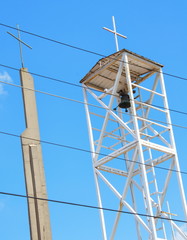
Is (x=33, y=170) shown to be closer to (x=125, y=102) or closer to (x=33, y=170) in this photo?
(x=33, y=170)

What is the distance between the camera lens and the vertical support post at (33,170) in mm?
10867

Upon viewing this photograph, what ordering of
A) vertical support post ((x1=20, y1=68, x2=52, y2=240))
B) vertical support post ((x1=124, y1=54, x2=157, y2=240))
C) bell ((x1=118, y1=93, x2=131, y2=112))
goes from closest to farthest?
vertical support post ((x1=20, y1=68, x2=52, y2=240)) < vertical support post ((x1=124, y1=54, x2=157, y2=240)) < bell ((x1=118, y1=93, x2=131, y2=112))

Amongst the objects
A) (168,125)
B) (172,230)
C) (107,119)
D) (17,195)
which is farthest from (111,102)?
(17,195)

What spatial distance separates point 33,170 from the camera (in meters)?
11.3

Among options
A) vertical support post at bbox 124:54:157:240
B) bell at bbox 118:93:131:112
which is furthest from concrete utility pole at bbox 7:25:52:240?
bell at bbox 118:93:131:112

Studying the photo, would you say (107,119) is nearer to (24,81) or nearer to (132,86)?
(132,86)

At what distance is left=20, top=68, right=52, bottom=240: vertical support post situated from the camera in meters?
10.9

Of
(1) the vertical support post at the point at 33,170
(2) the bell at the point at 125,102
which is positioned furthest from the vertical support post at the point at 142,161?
(1) the vertical support post at the point at 33,170

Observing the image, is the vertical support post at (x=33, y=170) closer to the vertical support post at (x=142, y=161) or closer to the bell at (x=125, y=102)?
the vertical support post at (x=142, y=161)

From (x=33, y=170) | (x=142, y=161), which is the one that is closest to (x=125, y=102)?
(x=142, y=161)

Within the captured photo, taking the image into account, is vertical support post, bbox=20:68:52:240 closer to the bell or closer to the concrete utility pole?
the concrete utility pole

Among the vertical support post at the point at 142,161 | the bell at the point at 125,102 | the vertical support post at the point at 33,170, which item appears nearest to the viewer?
the vertical support post at the point at 33,170

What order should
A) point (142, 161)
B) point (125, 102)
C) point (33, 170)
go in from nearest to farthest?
point (33, 170) → point (142, 161) → point (125, 102)

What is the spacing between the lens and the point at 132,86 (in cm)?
2681
